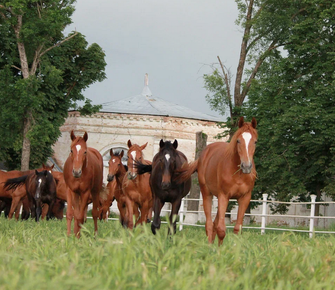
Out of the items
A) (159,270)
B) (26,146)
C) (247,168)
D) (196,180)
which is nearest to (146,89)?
(26,146)

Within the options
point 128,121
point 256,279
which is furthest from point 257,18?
point 256,279

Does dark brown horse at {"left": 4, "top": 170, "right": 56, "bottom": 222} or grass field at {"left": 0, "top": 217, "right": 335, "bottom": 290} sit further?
dark brown horse at {"left": 4, "top": 170, "right": 56, "bottom": 222}

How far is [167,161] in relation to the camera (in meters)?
9.50

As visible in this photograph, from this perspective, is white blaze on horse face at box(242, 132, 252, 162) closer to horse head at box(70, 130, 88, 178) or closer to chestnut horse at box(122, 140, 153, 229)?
horse head at box(70, 130, 88, 178)

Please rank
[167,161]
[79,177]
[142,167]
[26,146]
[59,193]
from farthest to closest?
[26,146]
[59,193]
[142,167]
[79,177]
[167,161]

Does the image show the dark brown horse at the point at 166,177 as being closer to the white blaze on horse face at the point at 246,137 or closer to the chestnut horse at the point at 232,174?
the chestnut horse at the point at 232,174

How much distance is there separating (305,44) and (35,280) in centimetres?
2476

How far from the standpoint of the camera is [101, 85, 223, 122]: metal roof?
153 ft

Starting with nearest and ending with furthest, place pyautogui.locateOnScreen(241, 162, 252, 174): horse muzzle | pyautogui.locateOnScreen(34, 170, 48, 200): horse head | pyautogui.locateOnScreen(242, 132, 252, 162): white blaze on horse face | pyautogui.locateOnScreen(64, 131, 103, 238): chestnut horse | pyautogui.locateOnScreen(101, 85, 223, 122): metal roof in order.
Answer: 1. pyautogui.locateOnScreen(241, 162, 252, 174): horse muzzle
2. pyautogui.locateOnScreen(242, 132, 252, 162): white blaze on horse face
3. pyautogui.locateOnScreen(64, 131, 103, 238): chestnut horse
4. pyautogui.locateOnScreen(34, 170, 48, 200): horse head
5. pyautogui.locateOnScreen(101, 85, 223, 122): metal roof

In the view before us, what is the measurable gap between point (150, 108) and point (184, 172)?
39449 millimetres

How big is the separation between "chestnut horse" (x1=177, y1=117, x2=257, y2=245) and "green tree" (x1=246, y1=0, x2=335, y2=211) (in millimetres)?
15163

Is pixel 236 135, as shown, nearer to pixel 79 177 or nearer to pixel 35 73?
pixel 79 177

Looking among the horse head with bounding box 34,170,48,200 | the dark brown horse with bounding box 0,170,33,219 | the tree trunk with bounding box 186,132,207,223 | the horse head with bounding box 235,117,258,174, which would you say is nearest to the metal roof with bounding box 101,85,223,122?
the tree trunk with bounding box 186,132,207,223

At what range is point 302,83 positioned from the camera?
1040 inches
